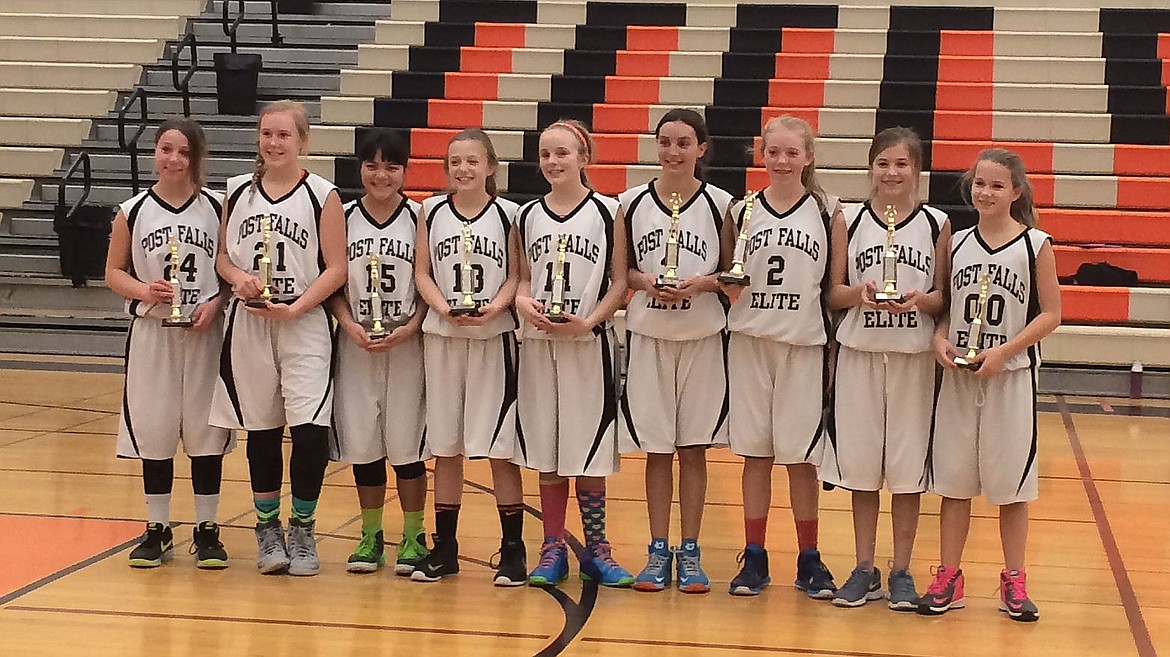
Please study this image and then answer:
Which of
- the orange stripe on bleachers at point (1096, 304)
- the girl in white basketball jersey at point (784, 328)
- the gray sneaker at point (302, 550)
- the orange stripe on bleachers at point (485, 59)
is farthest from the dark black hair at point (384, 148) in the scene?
the orange stripe on bleachers at point (485, 59)

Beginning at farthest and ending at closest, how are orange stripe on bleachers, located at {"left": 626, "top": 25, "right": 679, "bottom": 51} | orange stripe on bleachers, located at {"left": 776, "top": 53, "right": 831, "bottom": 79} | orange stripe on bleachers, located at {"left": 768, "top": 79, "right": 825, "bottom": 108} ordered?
orange stripe on bleachers, located at {"left": 626, "top": 25, "right": 679, "bottom": 51} → orange stripe on bleachers, located at {"left": 776, "top": 53, "right": 831, "bottom": 79} → orange stripe on bleachers, located at {"left": 768, "top": 79, "right": 825, "bottom": 108}

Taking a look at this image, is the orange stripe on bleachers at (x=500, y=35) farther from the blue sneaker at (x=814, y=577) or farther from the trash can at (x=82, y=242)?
A: the blue sneaker at (x=814, y=577)

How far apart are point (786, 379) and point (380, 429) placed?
1261 mm

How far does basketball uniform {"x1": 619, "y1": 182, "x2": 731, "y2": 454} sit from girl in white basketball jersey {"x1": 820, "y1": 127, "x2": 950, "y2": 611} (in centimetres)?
36

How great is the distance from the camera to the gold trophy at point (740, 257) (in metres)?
3.86

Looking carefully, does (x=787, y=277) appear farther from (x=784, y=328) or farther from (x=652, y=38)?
(x=652, y=38)

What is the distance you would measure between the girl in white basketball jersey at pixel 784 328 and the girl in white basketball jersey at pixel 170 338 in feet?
5.35

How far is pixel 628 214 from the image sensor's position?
4117mm

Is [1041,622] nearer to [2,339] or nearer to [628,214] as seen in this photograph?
[628,214]

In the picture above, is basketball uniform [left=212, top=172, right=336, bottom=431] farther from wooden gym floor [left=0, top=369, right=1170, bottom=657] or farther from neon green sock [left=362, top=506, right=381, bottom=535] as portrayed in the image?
wooden gym floor [left=0, top=369, right=1170, bottom=657]

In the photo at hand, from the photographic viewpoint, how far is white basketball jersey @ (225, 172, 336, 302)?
4.10m

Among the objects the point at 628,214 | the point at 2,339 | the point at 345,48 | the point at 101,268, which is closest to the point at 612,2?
the point at 345,48

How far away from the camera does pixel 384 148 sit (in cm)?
409

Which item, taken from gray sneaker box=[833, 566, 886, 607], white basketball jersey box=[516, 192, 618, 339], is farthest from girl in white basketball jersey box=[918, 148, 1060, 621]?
white basketball jersey box=[516, 192, 618, 339]
